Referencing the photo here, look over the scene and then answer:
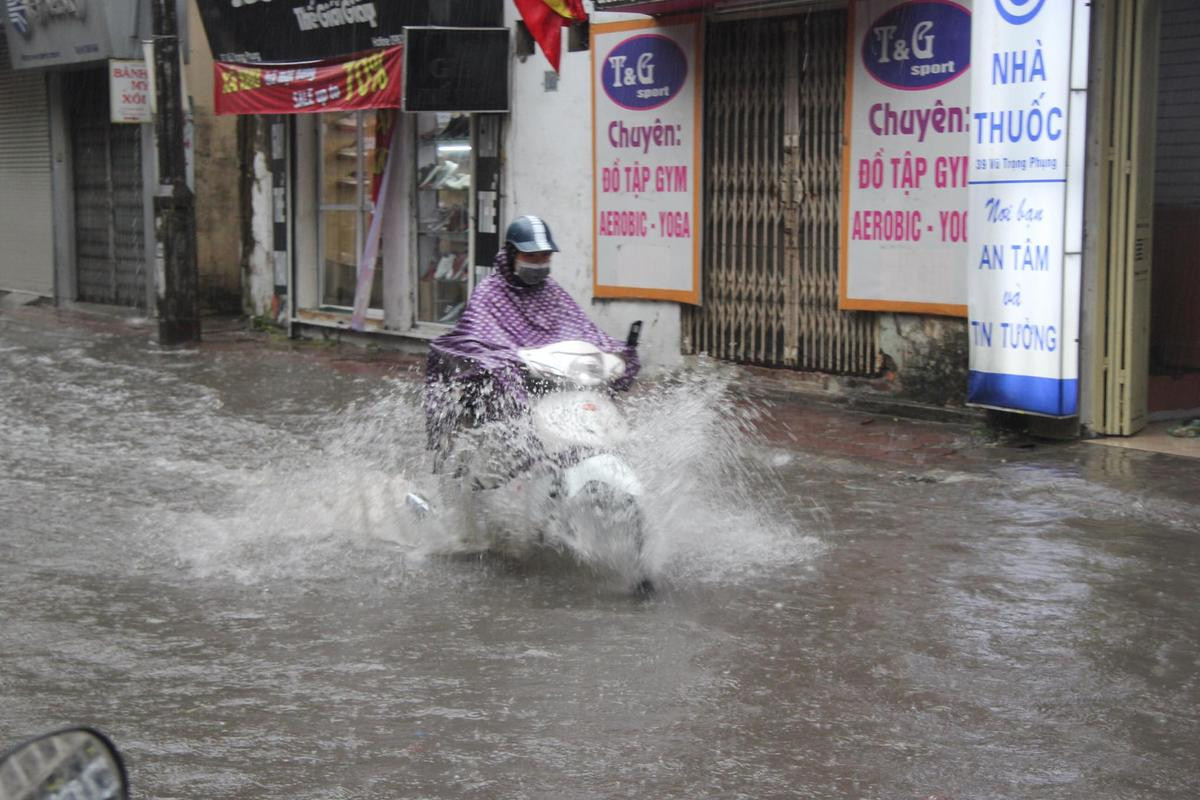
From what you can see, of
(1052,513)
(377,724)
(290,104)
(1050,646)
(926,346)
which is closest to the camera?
(377,724)

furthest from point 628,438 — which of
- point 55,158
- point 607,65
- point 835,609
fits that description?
point 55,158

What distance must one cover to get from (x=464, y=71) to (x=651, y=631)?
8.50m

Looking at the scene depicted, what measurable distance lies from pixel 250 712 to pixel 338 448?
4661 millimetres

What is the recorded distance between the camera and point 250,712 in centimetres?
443

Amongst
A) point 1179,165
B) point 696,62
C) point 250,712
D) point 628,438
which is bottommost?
point 250,712

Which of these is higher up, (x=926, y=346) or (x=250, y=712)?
(x=926, y=346)

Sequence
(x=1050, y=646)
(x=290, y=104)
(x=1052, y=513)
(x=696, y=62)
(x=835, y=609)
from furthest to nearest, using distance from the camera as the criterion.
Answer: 1. (x=290, y=104)
2. (x=696, y=62)
3. (x=1052, y=513)
4. (x=835, y=609)
5. (x=1050, y=646)

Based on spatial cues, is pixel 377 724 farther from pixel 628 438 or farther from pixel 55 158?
pixel 55 158

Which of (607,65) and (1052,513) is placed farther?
(607,65)

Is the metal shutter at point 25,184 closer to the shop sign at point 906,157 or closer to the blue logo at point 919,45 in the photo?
the shop sign at point 906,157

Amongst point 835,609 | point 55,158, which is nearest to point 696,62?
point 835,609

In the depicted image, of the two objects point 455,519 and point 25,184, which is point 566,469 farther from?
point 25,184

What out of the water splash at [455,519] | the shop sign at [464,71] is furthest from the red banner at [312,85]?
the water splash at [455,519]

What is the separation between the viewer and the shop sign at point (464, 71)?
12695 mm
